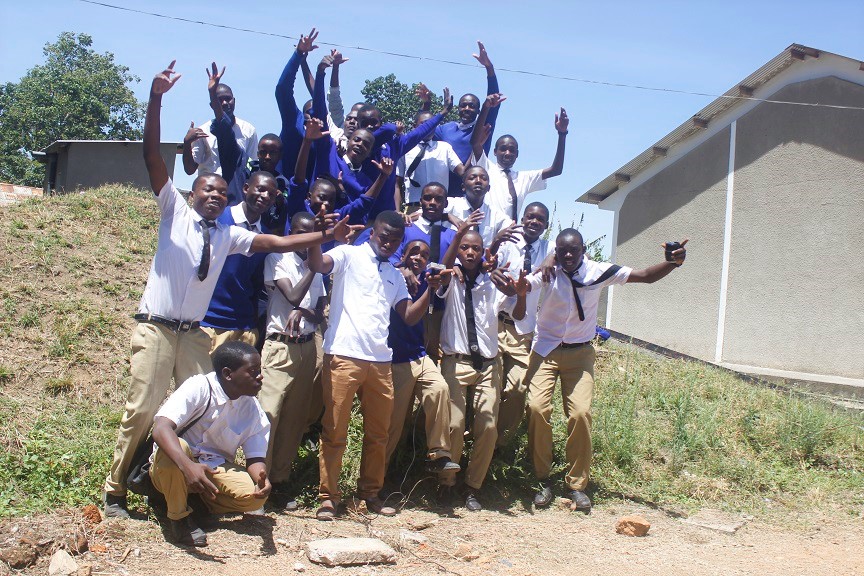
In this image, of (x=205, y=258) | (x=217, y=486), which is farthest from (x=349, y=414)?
(x=205, y=258)

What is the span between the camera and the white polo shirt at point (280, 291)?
17.9 feet

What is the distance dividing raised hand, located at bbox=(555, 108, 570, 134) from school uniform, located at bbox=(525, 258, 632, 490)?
6.82ft

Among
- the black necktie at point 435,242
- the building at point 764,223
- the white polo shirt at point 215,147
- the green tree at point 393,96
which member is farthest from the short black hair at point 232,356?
the green tree at point 393,96

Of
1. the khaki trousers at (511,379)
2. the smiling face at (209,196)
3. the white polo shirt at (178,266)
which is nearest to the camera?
the white polo shirt at (178,266)

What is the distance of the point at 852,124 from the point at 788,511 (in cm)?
708

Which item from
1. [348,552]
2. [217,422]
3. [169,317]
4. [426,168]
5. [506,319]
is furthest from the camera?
[426,168]

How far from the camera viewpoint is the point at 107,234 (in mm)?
9234

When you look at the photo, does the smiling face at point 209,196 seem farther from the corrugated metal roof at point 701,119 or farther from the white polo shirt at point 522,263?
the corrugated metal roof at point 701,119

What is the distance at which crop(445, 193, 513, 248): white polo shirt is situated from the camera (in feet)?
22.9

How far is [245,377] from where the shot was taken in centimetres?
451

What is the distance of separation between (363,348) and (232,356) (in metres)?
0.99

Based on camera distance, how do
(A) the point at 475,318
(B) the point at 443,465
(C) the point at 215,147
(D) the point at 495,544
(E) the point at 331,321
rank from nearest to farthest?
(D) the point at 495,544 → (E) the point at 331,321 → (B) the point at 443,465 → (A) the point at 475,318 → (C) the point at 215,147

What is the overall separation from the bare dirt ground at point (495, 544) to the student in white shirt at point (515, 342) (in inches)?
28.3

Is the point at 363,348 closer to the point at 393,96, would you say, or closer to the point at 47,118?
the point at 393,96
